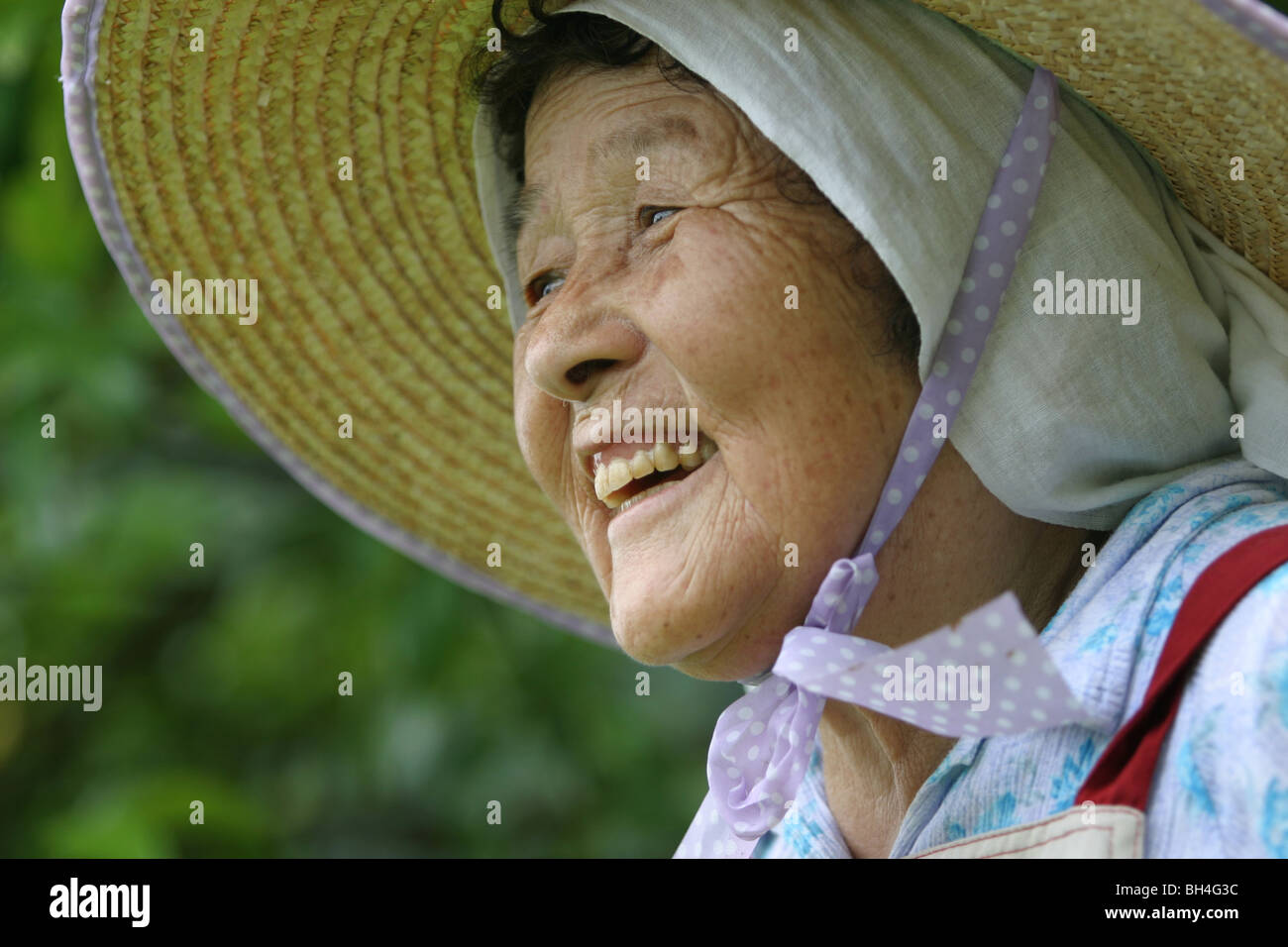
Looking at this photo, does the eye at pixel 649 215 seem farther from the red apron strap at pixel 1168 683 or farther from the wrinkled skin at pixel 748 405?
the red apron strap at pixel 1168 683

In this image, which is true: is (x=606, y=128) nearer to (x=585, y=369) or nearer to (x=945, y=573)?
(x=585, y=369)

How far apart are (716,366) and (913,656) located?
1.17ft

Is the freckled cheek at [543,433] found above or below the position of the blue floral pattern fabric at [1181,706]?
above

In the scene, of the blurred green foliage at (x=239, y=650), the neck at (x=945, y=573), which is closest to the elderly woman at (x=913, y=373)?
the neck at (x=945, y=573)

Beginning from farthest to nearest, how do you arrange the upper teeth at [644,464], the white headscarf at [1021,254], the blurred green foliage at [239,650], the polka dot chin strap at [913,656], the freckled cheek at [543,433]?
the blurred green foliage at [239,650]
the freckled cheek at [543,433]
the upper teeth at [644,464]
the white headscarf at [1021,254]
the polka dot chin strap at [913,656]

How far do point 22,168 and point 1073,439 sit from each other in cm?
211

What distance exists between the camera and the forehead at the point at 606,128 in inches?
57.4

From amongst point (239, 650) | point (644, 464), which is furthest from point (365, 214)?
point (239, 650)

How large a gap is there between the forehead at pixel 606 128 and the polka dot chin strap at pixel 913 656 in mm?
301

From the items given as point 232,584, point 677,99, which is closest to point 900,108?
point 677,99

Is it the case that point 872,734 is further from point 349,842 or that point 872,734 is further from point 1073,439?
point 349,842

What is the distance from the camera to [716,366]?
1353 mm

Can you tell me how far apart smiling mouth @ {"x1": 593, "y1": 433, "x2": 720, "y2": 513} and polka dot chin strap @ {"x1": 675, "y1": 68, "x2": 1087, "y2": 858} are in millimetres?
183

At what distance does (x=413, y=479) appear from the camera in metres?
2.06
